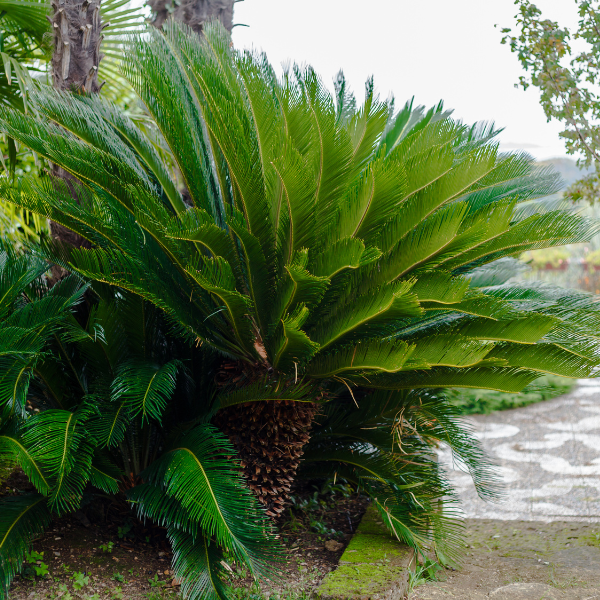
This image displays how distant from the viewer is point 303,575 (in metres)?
3.16

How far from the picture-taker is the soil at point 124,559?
2693 millimetres

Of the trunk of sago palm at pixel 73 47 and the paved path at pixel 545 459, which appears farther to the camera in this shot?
the paved path at pixel 545 459

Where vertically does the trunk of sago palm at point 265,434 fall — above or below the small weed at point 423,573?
above

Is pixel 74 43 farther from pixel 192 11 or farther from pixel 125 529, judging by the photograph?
pixel 125 529

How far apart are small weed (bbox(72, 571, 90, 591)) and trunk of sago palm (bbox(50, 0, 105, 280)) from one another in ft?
6.31

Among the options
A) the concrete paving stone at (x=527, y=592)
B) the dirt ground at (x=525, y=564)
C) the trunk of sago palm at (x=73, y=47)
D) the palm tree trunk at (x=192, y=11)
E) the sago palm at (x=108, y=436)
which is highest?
the palm tree trunk at (x=192, y=11)

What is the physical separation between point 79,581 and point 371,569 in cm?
150

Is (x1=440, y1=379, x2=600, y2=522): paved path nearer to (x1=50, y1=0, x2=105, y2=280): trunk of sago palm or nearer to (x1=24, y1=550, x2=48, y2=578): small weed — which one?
(x1=24, y1=550, x2=48, y2=578): small weed

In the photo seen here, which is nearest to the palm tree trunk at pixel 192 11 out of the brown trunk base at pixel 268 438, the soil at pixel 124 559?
the brown trunk base at pixel 268 438

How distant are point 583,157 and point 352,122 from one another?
3.05 meters

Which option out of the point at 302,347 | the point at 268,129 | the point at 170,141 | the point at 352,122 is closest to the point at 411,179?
the point at 352,122

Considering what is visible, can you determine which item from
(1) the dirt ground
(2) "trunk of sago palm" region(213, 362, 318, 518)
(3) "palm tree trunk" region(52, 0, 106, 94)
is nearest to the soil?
(2) "trunk of sago palm" region(213, 362, 318, 518)

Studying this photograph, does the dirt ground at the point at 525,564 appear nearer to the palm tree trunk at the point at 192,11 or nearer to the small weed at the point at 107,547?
the small weed at the point at 107,547

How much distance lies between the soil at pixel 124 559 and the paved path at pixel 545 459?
1.07 metres
